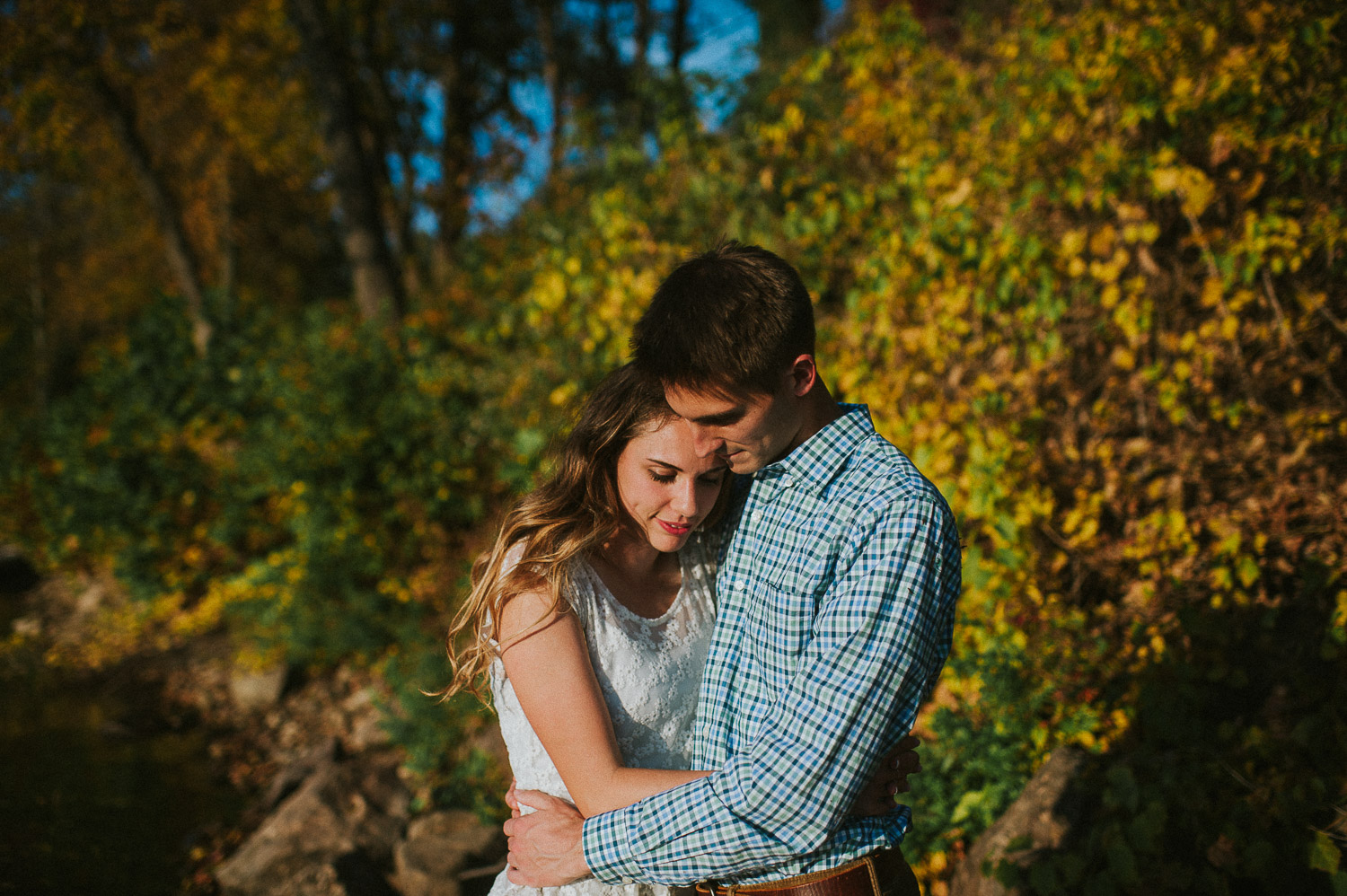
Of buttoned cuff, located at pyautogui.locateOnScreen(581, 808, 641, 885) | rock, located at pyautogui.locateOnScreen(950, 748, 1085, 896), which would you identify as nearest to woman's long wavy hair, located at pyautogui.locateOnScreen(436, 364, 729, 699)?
buttoned cuff, located at pyautogui.locateOnScreen(581, 808, 641, 885)

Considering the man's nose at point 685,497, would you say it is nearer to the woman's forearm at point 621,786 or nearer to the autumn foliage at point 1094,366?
the woman's forearm at point 621,786

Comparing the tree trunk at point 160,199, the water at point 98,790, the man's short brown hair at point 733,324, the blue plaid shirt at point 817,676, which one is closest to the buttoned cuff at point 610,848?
the blue plaid shirt at point 817,676

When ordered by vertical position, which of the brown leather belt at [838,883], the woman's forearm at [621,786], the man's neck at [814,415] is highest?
the man's neck at [814,415]

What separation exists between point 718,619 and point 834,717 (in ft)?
1.74

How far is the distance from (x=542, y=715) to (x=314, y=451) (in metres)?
4.65

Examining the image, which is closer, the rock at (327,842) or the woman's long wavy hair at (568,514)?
the woman's long wavy hair at (568,514)

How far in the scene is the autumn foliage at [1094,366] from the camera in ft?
8.10

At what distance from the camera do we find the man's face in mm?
1556

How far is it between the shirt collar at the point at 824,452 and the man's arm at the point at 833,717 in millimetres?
209

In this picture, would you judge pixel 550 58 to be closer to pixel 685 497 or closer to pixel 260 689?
pixel 260 689

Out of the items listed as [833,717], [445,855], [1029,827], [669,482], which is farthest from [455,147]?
[833,717]

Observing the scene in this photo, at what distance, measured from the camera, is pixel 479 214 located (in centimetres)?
917

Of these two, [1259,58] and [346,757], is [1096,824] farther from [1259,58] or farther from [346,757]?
[346,757]

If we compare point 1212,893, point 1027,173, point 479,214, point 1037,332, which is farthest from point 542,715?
point 479,214
